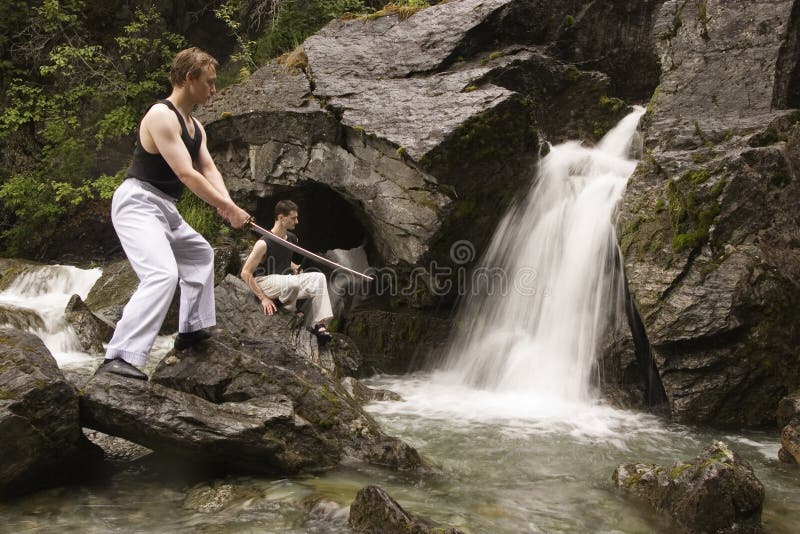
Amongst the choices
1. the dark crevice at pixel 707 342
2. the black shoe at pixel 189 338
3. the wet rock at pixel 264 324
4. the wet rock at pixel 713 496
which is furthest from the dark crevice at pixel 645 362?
the black shoe at pixel 189 338

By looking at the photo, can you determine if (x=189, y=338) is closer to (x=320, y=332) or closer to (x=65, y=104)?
(x=320, y=332)

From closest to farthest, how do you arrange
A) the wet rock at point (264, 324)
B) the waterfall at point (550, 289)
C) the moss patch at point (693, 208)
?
the moss patch at point (693, 208) < the waterfall at point (550, 289) < the wet rock at point (264, 324)

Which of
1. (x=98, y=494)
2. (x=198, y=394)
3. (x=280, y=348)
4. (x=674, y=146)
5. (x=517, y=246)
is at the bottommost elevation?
(x=98, y=494)

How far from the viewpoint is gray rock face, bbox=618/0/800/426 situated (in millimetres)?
7125

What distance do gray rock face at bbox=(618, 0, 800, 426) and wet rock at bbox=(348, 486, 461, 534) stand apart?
14.1ft

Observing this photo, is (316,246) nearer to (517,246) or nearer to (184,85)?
(517,246)

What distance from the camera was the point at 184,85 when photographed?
476cm

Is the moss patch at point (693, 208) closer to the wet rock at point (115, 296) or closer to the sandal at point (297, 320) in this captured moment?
the sandal at point (297, 320)

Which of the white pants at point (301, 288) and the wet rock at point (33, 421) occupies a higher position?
the white pants at point (301, 288)

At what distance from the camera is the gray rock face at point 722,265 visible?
7.12 m

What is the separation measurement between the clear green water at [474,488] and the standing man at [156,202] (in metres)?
0.93

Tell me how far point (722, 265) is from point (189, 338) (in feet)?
17.6

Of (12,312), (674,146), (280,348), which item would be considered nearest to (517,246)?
(674,146)

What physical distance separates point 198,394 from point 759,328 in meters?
5.54
